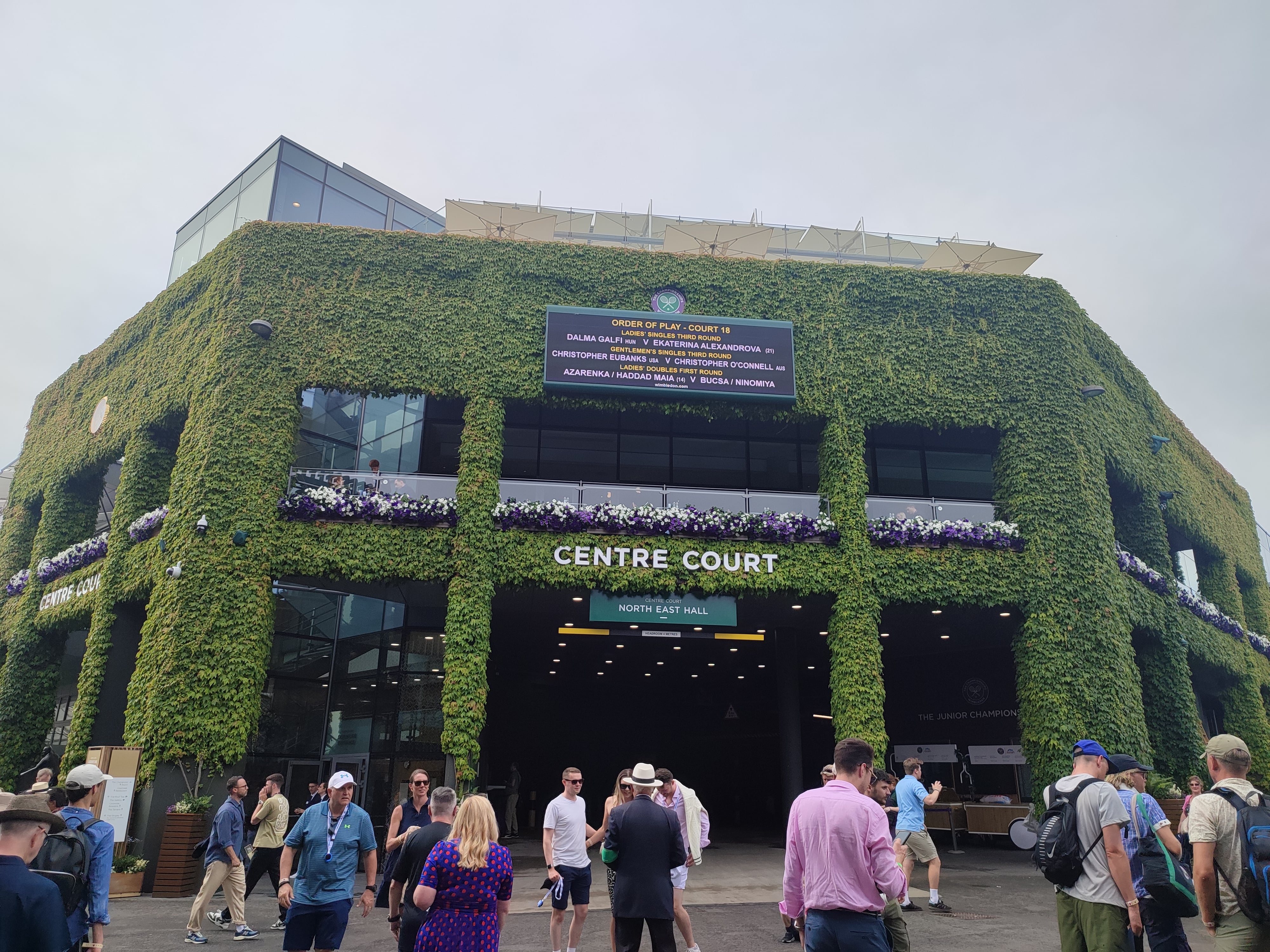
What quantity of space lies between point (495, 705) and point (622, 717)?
4623 mm

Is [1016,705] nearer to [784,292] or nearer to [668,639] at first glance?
[668,639]

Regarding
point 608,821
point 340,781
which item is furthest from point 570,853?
point 340,781

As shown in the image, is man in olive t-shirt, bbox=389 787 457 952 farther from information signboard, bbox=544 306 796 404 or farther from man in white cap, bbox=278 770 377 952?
information signboard, bbox=544 306 796 404

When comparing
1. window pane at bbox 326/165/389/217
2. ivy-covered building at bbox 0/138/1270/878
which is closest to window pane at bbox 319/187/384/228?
window pane at bbox 326/165/389/217

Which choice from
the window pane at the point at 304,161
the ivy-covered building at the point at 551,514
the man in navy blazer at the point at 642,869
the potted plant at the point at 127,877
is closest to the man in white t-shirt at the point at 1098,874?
the man in navy blazer at the point at 642,869

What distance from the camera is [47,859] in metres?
4.43

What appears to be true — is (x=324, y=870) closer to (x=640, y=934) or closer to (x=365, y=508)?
(x=640, y=934)

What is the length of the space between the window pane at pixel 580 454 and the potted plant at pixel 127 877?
36.1 feet

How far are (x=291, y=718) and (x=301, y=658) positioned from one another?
129cm

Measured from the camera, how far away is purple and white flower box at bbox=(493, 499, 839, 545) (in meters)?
16.4

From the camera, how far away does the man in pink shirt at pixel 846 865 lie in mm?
4215

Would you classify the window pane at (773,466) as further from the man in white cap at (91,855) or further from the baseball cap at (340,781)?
the man in white cap at (91,855)

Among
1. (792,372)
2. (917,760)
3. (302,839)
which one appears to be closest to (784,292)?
(792,372)

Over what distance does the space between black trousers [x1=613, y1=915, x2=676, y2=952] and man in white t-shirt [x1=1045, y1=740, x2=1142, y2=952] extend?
2.55 meters
